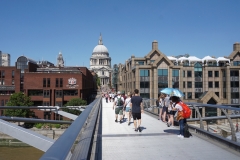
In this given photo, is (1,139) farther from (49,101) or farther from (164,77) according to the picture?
(164,77)

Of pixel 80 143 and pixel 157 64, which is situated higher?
pixel 157 64

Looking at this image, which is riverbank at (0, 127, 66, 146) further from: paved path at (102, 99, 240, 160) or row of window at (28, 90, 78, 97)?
paved path at (102, 99, 240, 160)

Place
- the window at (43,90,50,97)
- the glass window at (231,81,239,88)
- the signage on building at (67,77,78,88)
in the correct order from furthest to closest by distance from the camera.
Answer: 1. the signage on building at (67,77,78,88)
2. the window at (43,90,50,97)
3. the glass window at (231,81,239,88)

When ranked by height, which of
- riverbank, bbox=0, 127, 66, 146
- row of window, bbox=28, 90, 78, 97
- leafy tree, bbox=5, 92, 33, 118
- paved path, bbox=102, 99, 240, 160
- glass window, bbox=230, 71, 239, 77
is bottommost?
riverbank, bbox=0, 127, 66, 146

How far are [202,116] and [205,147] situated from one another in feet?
8.77

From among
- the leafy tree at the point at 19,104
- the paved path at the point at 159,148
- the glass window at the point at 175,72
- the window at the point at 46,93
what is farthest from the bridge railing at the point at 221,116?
the window at the point at 46,93

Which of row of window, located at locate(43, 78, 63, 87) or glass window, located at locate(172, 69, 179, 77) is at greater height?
glass window, located at locate(172, 69, 179, 77)

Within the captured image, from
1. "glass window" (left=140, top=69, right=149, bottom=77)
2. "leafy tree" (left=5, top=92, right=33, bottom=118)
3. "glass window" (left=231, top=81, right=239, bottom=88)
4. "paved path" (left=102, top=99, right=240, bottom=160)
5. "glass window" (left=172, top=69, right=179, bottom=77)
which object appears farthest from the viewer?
"glass window" (left=172, top=69, right=179, bottom=77)

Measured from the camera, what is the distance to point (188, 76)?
4778 cm

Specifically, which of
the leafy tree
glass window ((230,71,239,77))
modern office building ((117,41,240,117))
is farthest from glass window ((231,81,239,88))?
the leafy tree

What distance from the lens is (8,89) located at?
197 feet

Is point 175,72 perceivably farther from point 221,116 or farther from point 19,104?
point 221,116

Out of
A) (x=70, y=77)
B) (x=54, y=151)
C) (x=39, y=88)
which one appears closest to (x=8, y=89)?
(x=39, y=88)

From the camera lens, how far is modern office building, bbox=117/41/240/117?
45.8 meters
